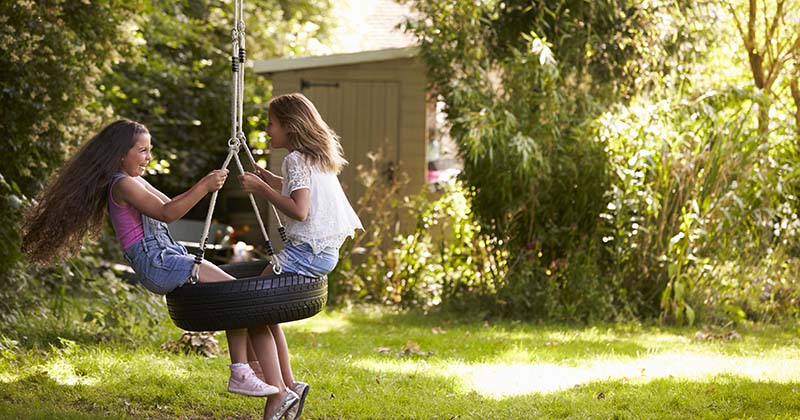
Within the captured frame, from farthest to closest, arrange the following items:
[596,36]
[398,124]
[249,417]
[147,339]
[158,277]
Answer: [398,124], [596,36], [147,339], [249,417], [158,277]

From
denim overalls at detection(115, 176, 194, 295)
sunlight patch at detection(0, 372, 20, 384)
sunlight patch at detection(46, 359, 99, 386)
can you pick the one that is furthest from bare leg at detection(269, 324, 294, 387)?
sunlight patch at detection(0, 372, 20, 384)

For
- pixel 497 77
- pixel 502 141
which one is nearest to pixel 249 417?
pixel 502 141

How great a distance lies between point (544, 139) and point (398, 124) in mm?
2239

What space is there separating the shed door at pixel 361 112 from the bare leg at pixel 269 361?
5.80 metres

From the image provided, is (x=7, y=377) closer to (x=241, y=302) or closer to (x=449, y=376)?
(x=241, y=302)

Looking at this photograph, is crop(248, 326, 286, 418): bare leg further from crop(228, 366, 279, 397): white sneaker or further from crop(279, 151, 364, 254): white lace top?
crop(279, 151, 364, 254): white lace top

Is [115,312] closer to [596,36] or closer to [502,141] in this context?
[502,141]

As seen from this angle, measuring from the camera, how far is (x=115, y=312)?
21.8 ft

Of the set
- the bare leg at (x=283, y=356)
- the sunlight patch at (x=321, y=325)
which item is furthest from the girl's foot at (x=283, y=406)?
the sunlight patch at (x=321, y=325)

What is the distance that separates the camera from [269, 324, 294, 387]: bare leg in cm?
456

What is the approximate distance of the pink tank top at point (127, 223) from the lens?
423cm

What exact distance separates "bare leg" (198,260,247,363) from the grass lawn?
0.56 meters

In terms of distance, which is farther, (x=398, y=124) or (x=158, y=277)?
(x=398, y=124)

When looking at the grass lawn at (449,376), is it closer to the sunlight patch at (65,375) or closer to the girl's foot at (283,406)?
the sunlight patch at (65,375)
